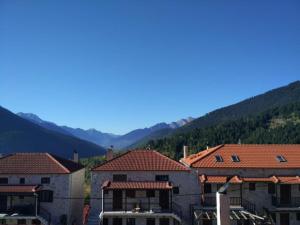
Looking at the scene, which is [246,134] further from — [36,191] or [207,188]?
[36,191]

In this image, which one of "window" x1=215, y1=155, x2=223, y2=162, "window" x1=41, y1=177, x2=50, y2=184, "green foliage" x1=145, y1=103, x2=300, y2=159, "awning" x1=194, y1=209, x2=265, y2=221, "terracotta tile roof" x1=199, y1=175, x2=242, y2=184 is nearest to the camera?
"awning" x1=194, y1=209, x2=265, y2=221

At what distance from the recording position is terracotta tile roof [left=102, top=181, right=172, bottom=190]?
38.1 metres

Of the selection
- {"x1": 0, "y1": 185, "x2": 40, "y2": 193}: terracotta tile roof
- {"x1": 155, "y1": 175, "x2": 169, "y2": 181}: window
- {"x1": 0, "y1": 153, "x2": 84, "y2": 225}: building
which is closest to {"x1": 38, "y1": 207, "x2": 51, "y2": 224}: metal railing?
{"x1": 0, "y1": 153, "x2": 84, "y2": 225}: building

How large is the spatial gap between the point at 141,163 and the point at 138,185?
2.96 m

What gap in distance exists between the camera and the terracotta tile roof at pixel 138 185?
38062 millimetres

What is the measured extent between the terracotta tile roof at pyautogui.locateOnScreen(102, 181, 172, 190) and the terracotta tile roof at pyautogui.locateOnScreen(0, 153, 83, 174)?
14.9 feet

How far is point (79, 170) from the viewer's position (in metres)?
45.9

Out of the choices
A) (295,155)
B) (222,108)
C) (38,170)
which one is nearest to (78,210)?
(38,170)

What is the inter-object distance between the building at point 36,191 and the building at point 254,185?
1207 cm

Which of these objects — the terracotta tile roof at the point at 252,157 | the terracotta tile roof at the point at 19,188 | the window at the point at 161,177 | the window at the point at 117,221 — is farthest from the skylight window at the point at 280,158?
the terracotta tile roof at the point at 19,188

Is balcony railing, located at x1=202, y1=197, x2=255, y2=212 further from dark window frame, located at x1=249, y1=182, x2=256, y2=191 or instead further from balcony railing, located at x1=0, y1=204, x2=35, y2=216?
balcony railing, located at x1=0, y1=204, x2=35, y2=216

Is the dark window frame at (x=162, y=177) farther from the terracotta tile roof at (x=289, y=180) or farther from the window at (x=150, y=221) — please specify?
the terracotta tile roof at (x=289, y=180)

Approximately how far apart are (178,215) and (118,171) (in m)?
6.86

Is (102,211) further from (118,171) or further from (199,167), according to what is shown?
(199,167)
